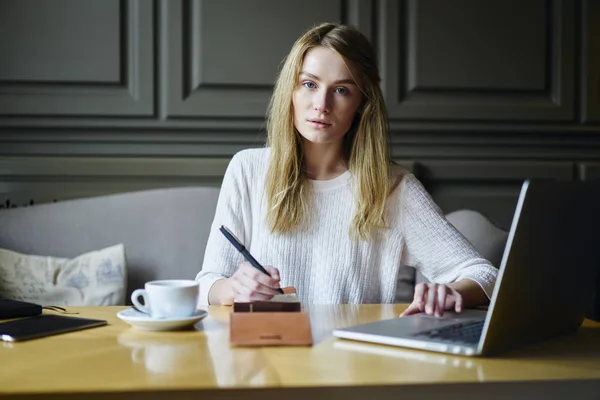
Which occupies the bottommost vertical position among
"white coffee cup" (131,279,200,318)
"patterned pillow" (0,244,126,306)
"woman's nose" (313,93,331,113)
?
"patterned pillow" (0,244,126,306)

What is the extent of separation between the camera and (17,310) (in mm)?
Result: 1125

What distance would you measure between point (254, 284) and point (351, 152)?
0.63 meters

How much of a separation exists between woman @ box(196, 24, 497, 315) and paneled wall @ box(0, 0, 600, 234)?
0.61 metres

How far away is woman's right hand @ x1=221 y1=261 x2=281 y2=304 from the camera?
3.86 ft

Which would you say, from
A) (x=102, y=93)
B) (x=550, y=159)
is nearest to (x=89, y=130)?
(x=102, y=93)

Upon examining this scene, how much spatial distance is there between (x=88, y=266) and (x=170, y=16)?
Answer: 2.64 ft

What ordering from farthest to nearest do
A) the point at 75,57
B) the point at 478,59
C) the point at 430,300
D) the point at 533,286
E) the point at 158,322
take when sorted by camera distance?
the point at 478,59
the point at 75,57
the point at 430,300
the point at 158,322
the point at 533,286

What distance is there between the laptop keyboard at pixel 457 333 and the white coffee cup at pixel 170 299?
1.06ft

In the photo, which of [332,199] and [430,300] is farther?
[332,199]

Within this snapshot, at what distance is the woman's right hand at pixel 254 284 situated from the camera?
118cm

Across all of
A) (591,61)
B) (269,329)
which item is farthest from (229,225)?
(591,61)

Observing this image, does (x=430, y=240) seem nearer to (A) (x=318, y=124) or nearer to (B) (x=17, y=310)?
(A) (x=318, y=124)

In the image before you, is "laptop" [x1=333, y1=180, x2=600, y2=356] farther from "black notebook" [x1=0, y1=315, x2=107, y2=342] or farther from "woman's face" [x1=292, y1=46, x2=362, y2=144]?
"woman's face" [x1=292, y1=46, x2=362, y2=144]

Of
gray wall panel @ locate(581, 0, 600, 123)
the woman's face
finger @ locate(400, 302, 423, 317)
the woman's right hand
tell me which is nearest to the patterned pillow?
the woman's face
